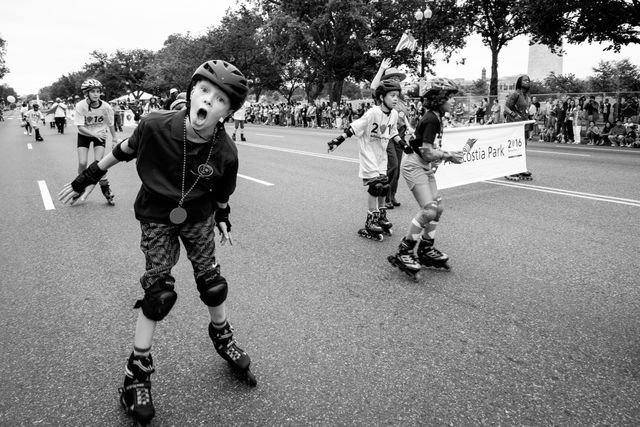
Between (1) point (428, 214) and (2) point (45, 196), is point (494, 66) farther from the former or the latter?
(1) point (428, 214)

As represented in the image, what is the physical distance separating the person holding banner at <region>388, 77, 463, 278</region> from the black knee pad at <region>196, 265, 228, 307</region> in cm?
222

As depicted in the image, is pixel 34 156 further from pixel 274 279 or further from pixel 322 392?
pixel 322 392

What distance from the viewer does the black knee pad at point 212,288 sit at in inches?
109

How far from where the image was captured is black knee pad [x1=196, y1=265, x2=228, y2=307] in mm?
2779

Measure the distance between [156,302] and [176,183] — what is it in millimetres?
672

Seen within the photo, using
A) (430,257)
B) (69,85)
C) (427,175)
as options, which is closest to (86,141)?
(427,175)

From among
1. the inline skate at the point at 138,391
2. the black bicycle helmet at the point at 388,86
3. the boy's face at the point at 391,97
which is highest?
the black bicycle helmet at the point at 388,86

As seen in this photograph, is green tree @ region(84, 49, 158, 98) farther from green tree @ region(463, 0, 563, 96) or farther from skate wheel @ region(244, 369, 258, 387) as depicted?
skate wheel @ region(244, 369, 258, 387)

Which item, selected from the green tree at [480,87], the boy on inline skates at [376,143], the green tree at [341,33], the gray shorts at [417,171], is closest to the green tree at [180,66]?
the green tree at [341,33]

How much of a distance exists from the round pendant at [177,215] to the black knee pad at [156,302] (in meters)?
0.37

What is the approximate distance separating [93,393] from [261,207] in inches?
199

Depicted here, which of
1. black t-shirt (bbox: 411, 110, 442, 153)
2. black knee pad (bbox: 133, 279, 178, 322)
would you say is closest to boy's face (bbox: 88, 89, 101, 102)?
black t-shirt (bbox: 411, 110, 442, 153)

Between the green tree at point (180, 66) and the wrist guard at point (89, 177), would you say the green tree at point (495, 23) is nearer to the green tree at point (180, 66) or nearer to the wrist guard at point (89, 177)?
the wrist guard at point (89, 177)

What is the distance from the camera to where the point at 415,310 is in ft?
12.5
